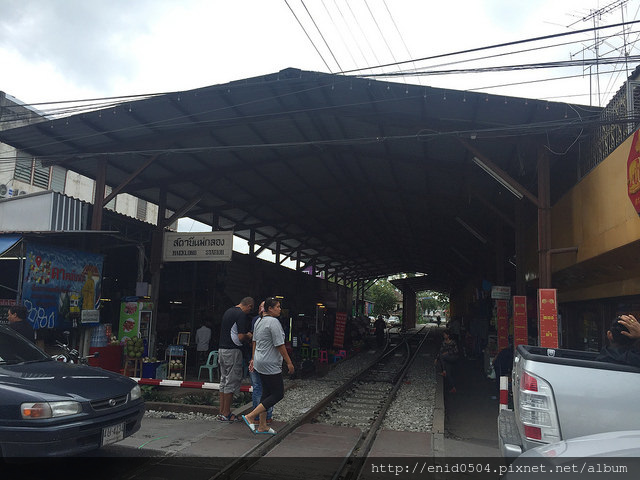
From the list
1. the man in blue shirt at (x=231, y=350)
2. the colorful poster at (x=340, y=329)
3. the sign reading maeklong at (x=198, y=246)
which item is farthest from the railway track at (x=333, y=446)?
the colorful poster at (x=340, y=329)

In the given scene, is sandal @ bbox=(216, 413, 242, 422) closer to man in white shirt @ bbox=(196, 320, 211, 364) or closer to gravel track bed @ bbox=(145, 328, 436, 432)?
gravel track bed @ bbox=(145, 328, 436, 432)

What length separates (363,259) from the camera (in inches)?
1385

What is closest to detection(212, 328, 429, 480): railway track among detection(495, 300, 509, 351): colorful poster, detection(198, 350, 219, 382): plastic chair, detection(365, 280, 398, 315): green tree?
detection(198, 350, 219, 382): plastic chair

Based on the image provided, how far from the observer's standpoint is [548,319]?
808 centimetres

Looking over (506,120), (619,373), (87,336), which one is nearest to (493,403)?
(506,120)

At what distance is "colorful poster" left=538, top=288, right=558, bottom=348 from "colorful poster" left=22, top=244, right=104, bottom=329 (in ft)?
30.7

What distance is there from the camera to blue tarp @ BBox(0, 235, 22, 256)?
835cm

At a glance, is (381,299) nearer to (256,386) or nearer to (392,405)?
(392,405)

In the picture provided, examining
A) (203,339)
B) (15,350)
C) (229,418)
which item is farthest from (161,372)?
(15,350)

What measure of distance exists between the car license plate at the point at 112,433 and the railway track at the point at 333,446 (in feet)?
3.33

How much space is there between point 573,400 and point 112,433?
13.0ft

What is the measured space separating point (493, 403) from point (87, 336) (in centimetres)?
903

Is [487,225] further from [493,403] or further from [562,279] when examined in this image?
[493,403]

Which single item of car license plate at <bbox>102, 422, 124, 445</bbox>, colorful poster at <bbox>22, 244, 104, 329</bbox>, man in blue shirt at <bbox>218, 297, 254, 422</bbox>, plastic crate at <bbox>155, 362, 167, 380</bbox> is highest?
colorful poster at <bbox>22, 244, 104, 329</bbox>
